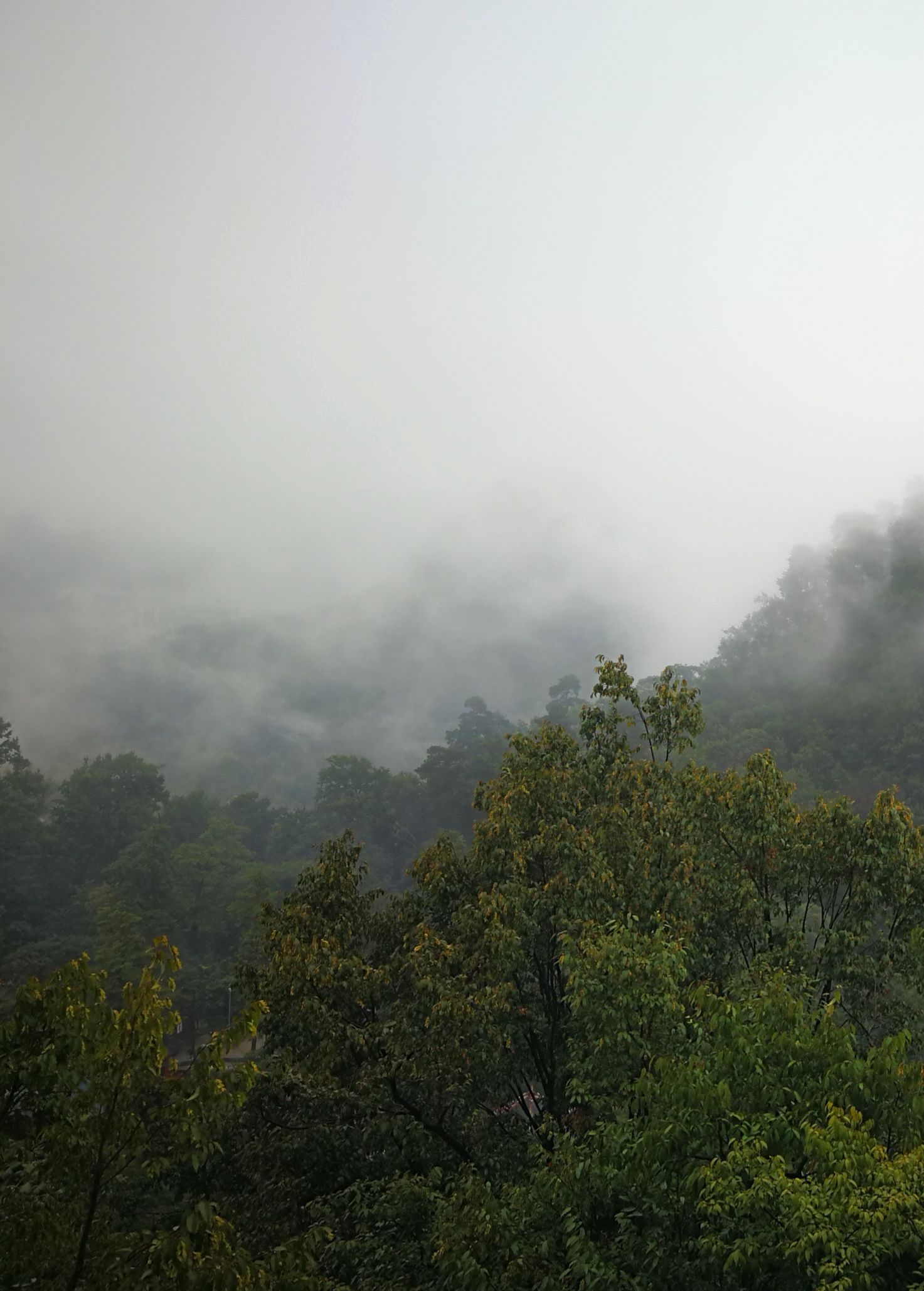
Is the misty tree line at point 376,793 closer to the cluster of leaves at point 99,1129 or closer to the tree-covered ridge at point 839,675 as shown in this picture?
the tree-covered ridge at point 839,675

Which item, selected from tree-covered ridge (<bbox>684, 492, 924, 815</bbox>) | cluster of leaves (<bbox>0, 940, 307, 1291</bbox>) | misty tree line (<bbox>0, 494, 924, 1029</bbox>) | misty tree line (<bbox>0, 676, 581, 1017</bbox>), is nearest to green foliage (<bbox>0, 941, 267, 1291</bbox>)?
cluster of leaves (<bbox>0, 940, 307, 1291</bbox>)

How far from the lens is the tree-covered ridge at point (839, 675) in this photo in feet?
180

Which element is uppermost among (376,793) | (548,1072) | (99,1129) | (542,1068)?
(376,793)

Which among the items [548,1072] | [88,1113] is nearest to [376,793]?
[548,1072]

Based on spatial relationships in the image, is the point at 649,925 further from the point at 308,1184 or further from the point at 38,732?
the point at 38,732

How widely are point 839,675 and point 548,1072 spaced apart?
211 ft

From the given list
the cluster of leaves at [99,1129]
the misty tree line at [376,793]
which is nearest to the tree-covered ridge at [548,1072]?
the cluster of leaves at [99,1129]

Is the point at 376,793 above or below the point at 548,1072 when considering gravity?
above

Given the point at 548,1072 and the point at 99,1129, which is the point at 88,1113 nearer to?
the point at 99,1129

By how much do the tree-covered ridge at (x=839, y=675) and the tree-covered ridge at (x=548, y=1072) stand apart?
35965 millimetres

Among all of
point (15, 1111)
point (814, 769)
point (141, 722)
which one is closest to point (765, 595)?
point (814, 769)

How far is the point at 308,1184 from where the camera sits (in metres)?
10.1

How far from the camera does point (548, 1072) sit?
36.2ft

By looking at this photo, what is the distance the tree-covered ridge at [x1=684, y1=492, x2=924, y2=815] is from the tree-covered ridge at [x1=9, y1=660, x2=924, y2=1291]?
118 ft
